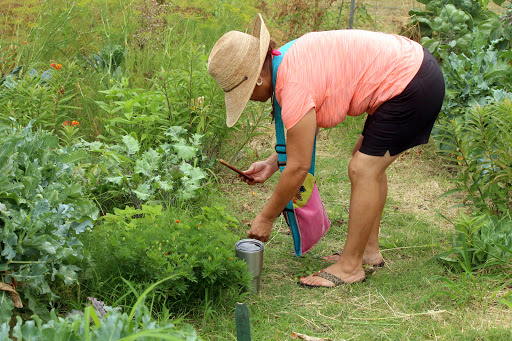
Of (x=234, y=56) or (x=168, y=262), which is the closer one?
(x=168, y=262)

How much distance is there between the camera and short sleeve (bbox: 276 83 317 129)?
94.8 inches

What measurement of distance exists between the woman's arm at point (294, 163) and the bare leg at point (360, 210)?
0.39 meters

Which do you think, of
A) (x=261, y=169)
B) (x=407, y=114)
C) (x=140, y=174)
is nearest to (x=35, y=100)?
(x=140, y=174)

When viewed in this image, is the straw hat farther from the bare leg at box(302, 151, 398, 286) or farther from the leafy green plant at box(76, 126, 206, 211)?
the leafy green plant at box(76, 126, 206, 211)

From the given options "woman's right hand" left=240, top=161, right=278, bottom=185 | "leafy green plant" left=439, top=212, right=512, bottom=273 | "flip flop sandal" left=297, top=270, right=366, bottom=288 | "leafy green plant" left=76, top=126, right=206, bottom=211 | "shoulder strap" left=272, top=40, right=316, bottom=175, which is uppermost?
"shoulder strap" left=272, top=40, right=316, bottom=175

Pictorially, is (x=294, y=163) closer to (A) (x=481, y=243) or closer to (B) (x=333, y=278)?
(B) (x=333, y=278)

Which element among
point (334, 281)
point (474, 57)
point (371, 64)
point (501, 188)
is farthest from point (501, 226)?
point (474, 57)

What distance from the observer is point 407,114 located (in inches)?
105

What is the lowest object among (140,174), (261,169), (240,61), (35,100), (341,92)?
(140,174)

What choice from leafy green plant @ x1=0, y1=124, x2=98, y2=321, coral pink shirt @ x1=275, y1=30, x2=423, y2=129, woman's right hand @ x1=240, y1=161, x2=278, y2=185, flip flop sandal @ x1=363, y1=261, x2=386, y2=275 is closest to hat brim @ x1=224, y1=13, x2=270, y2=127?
coral pink shirt @ x1=275, y1=30, x2=423, y2=129

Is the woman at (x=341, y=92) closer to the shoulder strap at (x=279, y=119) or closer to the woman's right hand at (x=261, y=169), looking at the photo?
the shoulder strap at (x=279, y=119)

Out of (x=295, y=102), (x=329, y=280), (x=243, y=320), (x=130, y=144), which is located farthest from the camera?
(x=130, y=144)

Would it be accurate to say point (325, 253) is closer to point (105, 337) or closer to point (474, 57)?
point (105, 337)

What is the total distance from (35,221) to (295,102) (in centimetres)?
125
